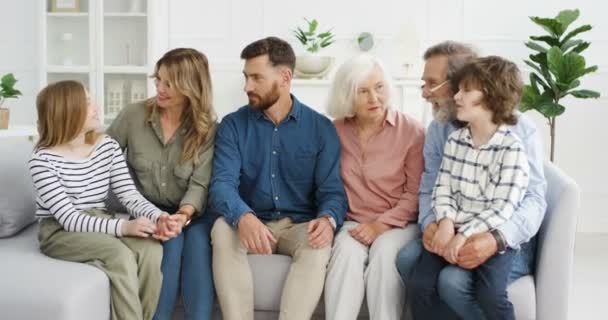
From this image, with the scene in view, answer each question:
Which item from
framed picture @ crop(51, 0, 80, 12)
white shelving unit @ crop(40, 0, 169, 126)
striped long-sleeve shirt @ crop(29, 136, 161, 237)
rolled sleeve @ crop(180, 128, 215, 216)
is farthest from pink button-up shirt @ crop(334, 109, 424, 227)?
framed picture @ crop(51, 0, 80, 12)

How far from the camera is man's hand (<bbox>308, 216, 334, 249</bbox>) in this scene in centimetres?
249

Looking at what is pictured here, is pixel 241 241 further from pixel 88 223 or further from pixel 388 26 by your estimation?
pixel 388 26

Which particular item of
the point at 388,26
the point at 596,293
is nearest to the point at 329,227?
the point at 596,293

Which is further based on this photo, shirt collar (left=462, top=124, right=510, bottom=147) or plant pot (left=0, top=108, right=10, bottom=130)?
plant pot (left=0, top=108, right=10, bottom=130)

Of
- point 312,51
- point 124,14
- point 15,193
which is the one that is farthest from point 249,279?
point 124,14

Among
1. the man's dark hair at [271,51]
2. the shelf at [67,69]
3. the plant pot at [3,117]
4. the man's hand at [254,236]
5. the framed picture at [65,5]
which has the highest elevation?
the framed picture at [65,5]

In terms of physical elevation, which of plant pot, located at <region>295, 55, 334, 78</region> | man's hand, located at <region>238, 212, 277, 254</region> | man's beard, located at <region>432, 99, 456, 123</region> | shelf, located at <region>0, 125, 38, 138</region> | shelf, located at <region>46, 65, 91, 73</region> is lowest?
man's hand, located at <region>238, 212, 277, 254</region>

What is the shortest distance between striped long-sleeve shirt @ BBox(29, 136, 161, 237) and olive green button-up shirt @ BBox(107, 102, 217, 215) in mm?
123

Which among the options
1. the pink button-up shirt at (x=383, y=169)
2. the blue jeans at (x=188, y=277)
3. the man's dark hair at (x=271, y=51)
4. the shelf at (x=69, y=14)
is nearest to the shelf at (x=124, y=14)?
the shelf at (x=69, y=14)

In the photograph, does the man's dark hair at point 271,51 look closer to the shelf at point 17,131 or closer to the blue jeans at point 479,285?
the blue jeans at point 479,285

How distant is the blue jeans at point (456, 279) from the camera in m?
2.28

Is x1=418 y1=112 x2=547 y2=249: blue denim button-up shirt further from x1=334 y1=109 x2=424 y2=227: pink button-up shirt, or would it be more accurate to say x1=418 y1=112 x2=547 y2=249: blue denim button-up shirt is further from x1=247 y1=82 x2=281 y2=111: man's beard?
x1=247 y1=82 x2=281 y2=111: man's beard

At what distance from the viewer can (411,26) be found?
5082mm

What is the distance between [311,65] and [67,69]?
1760mm
